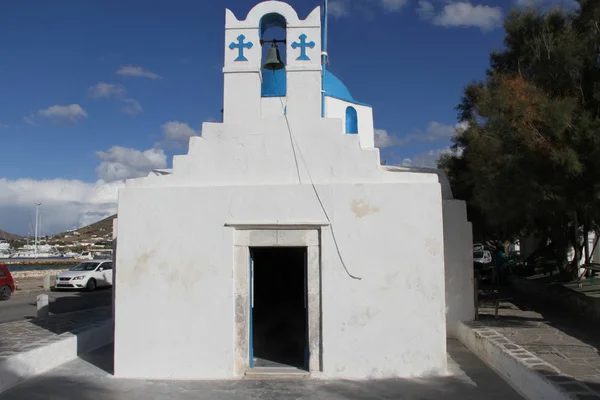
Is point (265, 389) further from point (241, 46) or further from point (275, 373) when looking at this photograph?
point (241, 46)

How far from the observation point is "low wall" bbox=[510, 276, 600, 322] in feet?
36.3

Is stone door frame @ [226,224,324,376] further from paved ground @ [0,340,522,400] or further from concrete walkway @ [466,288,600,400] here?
concrete walkway @ [466,288,600,400]

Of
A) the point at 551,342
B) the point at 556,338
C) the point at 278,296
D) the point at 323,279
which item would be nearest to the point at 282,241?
the point at 323,279

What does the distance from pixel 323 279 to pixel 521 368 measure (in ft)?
9.09

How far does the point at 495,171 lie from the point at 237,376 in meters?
6.46

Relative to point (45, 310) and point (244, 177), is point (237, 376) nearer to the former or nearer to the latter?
point (244, 177)

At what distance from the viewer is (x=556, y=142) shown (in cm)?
902

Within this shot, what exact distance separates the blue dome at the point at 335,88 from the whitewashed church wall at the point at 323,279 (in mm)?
5503

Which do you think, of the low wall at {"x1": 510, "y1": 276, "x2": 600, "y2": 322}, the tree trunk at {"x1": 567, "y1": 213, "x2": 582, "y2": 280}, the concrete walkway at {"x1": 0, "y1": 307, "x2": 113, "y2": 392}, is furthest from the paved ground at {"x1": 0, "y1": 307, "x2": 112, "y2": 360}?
the tree trunk at {"x1": 567, "y1": 213, "x2": 582, "y2": 280}

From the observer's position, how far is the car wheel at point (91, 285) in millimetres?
23898

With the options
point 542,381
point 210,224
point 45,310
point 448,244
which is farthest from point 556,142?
point 45,310

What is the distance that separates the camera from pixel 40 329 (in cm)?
1016

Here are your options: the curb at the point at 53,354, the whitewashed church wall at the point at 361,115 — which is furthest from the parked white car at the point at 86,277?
the whitewashed church wall at the point at 361,115

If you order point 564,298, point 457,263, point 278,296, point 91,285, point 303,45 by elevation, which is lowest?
point 91,285
